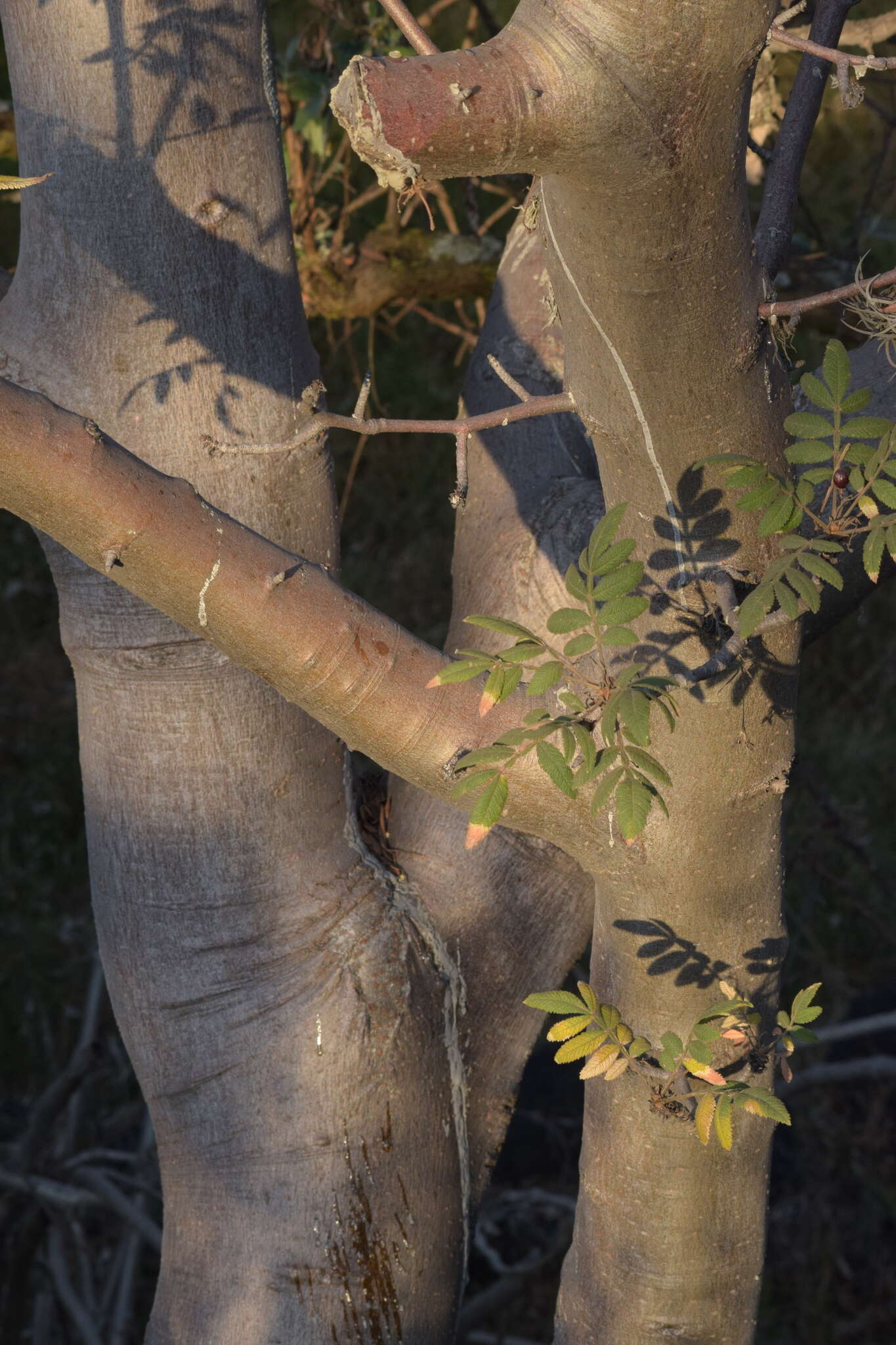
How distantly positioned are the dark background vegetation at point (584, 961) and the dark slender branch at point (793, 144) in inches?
62.6

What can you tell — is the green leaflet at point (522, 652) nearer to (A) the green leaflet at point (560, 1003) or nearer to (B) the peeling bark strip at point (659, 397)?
(B) the peeling bark strip at point (659, 397)

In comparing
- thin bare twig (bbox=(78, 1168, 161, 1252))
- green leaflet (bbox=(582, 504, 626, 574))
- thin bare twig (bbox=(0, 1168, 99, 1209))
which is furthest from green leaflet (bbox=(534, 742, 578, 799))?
thin bare twig (bbox=(0, 1168, 99, 1209))

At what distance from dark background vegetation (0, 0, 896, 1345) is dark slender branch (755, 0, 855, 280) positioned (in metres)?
1.59

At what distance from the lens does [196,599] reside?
0.97 m

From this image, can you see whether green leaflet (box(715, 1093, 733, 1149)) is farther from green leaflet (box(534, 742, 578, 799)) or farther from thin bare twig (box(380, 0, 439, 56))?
thin bare twig (box(380, 0, 439, 56))

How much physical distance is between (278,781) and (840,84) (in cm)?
85

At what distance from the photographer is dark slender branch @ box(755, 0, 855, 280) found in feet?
3.66

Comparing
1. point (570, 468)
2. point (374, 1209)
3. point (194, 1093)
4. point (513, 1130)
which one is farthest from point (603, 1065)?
point (513, 1130)

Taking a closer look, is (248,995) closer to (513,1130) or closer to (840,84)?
(840,84)

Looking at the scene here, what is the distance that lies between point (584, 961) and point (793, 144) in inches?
102

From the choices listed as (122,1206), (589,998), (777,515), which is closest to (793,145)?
(777,515)

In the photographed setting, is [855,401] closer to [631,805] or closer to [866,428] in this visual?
[866,428]

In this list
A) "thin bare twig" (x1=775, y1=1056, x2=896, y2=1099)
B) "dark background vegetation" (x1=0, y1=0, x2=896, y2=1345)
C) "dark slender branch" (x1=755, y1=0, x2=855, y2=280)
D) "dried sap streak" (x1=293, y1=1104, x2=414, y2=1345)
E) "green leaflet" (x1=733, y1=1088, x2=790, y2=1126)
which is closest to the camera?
"green leaflet" (x1=733, y1=1088, x2=790, y2=1126)

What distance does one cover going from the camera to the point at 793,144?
1145 mm
